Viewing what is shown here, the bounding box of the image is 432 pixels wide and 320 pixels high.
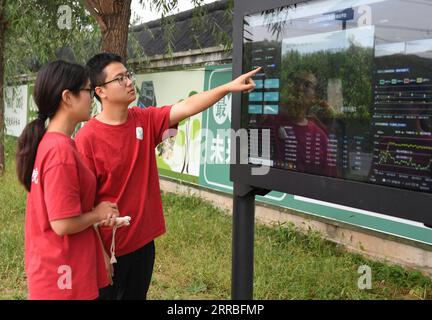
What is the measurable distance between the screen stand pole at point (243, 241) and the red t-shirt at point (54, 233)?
2.43 feet

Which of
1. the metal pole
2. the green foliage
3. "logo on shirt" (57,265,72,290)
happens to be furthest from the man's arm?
the green foliage

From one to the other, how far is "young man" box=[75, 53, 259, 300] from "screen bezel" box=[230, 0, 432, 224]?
0.25 meters

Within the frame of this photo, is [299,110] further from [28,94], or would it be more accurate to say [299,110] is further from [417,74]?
[28,94]

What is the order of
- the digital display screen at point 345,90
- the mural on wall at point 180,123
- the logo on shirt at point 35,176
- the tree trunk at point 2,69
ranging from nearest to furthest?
the digital display screen at point 345,90 < the logo on shirt at point 35,176 < the mural on wall at point 180,123 < the tree trunk at point 2,69

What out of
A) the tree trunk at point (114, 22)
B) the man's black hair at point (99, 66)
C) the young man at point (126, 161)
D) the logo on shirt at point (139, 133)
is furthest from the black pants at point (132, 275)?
the tree trunk at point (114, 22)

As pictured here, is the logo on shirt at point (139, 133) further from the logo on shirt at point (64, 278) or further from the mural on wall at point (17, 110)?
the mural on wall at point (17, 110)

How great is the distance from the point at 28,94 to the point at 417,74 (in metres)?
11.2

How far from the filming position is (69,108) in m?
1.98

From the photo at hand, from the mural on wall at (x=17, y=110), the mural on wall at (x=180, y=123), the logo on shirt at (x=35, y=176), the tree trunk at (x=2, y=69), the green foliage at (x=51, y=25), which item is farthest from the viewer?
the mural on wall at (x=17, y=110)

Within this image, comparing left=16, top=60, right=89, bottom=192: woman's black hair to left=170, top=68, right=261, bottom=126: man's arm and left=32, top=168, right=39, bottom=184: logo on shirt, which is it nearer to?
left=32, top=168, right=39, bottom=184: logo on shirt

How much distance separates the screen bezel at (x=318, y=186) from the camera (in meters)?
1.79

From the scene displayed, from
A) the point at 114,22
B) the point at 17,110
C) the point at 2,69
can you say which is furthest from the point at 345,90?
the point at 17,110

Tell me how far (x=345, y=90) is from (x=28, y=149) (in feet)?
3.92
